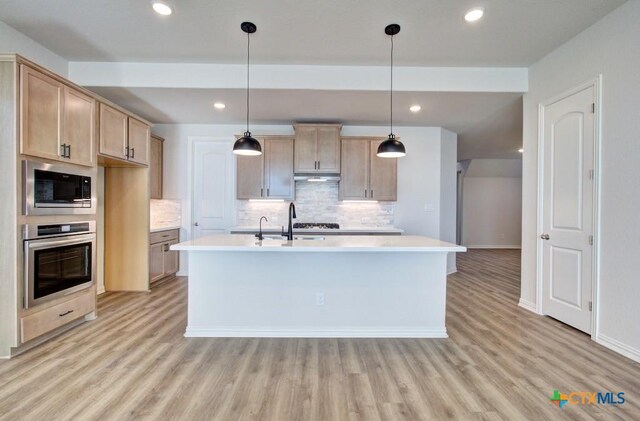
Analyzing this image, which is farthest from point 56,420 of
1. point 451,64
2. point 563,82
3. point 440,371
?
point 563,82

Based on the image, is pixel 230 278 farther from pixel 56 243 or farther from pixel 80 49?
pixel 80 49

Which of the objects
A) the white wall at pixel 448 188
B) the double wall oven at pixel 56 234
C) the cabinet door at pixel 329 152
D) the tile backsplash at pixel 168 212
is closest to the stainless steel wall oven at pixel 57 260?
the double wall oven at pixel 56 234

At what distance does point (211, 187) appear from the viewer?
5.14m

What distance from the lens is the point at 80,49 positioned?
323 cm

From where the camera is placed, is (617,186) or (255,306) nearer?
(617,186)

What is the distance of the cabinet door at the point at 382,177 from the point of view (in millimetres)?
4789

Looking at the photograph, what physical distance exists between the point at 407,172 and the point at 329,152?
4.85 feet

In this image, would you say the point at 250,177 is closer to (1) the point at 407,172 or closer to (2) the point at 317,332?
(1) the point at 407,172

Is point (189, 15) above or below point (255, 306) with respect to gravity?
above

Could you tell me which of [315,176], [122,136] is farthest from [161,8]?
[315,176]

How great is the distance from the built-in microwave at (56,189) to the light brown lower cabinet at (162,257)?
1.43 meters

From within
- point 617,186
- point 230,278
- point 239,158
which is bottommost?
point 230,278

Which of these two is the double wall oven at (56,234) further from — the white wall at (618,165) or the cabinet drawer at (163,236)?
the white wall at (618,165)

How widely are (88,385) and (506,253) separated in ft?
29.3
